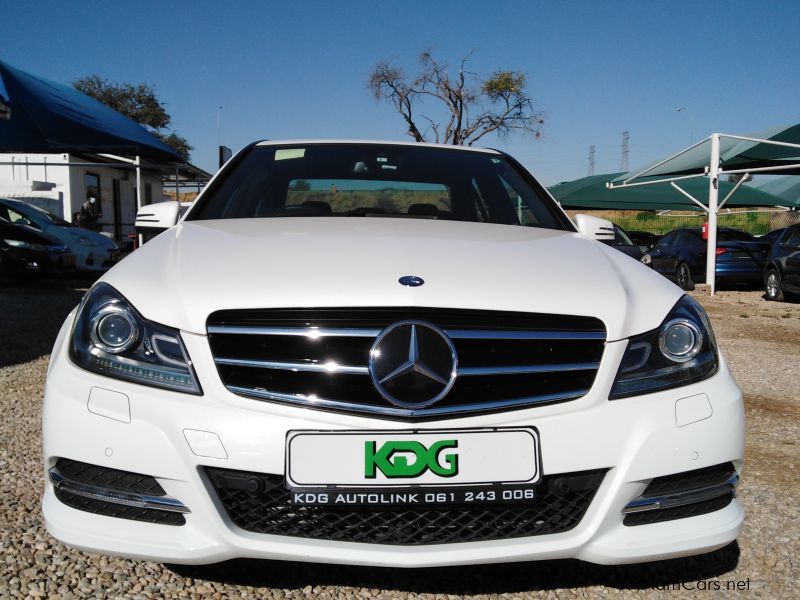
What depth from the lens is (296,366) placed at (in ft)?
5.72

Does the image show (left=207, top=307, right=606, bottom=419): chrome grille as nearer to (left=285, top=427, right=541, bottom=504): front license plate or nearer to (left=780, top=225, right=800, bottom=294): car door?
(left=285, top=427, right=541, bottom=504): front license plate

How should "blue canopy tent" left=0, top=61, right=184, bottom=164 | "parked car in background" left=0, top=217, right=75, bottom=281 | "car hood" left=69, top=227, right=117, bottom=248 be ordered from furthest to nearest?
"car hood" left=69, top=227, right=117, bottom=248
"parked car in background" left=0, top=217, right=75, bottom=281
"blue canopy tent" left=0, top=61, right=184, bottom=164

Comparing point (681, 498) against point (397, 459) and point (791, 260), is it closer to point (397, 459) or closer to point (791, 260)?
point (397, 459)

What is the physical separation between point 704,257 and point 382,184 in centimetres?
1321

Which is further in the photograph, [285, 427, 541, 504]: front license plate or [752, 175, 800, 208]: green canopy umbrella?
[752, 175, 800, 208]: green canopy umbrella

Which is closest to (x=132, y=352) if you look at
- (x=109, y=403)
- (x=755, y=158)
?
(x=109, y=403)

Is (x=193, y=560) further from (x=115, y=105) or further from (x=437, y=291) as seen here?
(x=115, y=105)

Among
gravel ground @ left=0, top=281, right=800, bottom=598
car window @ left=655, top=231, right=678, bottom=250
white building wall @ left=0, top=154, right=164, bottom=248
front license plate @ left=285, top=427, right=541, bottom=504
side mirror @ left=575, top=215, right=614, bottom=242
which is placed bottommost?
gravel ground @ left=0, top=281, right=800, bottom=598

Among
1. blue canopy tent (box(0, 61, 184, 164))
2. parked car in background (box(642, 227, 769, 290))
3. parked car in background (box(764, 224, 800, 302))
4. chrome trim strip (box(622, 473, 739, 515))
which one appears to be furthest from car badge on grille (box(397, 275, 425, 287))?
parked car in background (box(642, 227, 769, 290))

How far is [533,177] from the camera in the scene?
3275 mm

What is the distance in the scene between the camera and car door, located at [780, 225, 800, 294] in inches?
462

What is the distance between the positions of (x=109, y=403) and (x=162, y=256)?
1.82ft

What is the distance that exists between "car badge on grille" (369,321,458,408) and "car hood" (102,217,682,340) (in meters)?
0.08

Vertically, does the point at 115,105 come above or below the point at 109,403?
above
